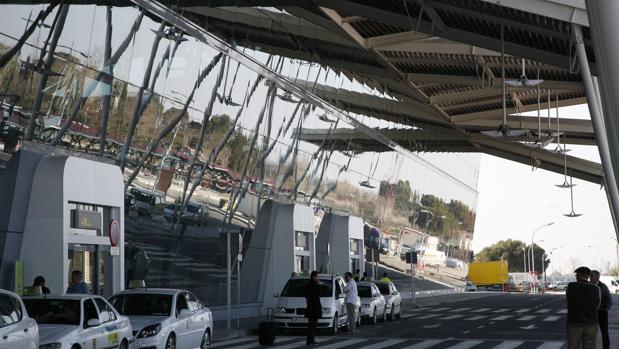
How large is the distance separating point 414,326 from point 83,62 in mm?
14423

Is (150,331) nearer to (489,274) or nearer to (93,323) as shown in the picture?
(93,323)

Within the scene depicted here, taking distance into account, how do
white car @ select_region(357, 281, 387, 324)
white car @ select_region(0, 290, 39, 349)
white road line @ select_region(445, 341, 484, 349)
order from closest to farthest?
white car @ select_region(0, 290, 39, 349) < white road line @ select_region(445, 341, 484, 349) < white car @ select_region(357, 281, 387, 324)

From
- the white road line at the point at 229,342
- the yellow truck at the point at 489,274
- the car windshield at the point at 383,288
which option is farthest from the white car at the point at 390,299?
the yellow truck at the point at 489,274

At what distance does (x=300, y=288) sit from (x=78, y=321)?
1318 centimetres

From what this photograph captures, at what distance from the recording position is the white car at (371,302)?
104ft

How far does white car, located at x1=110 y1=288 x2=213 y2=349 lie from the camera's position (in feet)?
57.8

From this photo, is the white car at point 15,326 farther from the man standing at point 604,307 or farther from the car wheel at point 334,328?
the car wheel at point 334,328

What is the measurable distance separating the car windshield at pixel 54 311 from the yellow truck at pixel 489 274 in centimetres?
8053

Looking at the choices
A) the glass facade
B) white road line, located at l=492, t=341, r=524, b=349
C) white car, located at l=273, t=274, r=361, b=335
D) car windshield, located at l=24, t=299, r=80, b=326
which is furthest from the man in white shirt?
car windshield, located at l=24, t=299, r=80, b=326

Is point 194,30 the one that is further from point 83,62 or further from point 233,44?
point 83,62

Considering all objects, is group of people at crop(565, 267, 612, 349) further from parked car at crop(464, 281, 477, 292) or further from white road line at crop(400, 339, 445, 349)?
parked car at crop(464, 281, 477, 292)

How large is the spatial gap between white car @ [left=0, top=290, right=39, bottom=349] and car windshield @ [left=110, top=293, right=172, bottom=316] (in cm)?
591

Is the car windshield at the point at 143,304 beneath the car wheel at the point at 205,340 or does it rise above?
above

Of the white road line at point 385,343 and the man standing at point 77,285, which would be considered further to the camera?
the white road line at point 385,343
